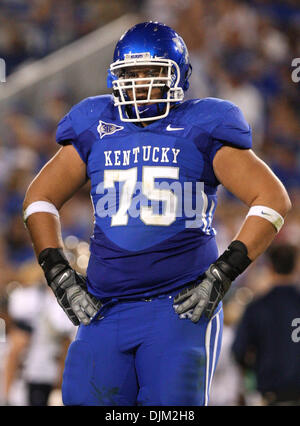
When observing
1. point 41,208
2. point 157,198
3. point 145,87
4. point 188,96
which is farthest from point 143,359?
point 188,96

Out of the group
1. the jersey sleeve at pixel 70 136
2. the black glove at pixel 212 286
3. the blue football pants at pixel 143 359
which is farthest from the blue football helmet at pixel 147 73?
the blue football pants at pixel 143 359

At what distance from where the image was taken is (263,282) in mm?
5918

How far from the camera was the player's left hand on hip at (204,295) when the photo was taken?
2670 mm

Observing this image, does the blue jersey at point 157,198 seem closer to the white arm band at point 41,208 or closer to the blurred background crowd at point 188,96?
the white arm band at point 41,208

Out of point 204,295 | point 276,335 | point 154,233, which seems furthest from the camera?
point 276,335

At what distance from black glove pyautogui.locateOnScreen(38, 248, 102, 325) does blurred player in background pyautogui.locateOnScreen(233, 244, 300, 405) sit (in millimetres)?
1850

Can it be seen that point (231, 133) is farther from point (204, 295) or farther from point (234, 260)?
point (204, 295)

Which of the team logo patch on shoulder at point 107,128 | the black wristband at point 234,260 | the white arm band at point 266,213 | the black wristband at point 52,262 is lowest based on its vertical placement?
the black wristband at point 234,260

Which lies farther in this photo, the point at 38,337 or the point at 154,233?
the point at 38,337

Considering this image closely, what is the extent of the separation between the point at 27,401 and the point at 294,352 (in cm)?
206

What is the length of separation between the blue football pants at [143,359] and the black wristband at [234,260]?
179 mm

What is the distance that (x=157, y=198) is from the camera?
2.79m

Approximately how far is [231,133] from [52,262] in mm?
759

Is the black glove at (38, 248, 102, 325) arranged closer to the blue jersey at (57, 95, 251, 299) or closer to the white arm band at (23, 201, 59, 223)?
the blue jersey at (57, 95, 251, 299)
